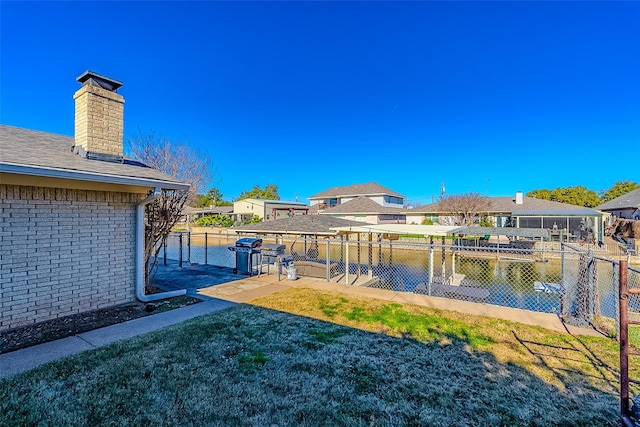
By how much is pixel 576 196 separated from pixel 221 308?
47749mm

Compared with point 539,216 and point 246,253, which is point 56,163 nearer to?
point 246,253

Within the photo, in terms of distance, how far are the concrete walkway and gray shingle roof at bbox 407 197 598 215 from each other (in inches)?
1029

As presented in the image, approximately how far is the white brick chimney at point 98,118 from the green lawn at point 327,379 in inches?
156

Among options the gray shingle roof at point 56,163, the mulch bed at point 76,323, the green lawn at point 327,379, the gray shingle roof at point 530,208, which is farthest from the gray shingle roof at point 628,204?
the gray shingle roof at point 56,163

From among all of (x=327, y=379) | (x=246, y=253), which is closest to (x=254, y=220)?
(x=246, y=253)

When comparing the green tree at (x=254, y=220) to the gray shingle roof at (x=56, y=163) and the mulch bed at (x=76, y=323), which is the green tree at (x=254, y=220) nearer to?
the gray shingle roof at (x=56, y=163)

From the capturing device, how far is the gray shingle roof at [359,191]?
38513 millimetres

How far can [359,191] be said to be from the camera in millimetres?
39688

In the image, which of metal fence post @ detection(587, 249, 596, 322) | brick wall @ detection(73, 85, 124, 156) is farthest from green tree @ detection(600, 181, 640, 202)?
brick wall @ detection(73, 85, 124, 156)

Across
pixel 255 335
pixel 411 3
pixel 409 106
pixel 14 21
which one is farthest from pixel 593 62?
pixel 14 21

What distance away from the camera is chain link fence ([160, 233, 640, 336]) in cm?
562

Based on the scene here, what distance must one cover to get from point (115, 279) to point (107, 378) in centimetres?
318

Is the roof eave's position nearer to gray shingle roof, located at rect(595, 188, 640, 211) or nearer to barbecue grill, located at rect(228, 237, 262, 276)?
barbecue grill, located at rect(228, 237, 262, 276)

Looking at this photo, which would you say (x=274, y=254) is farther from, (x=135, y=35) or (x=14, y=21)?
(x=135, y=35)
